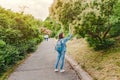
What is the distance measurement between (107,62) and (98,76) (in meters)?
1.74

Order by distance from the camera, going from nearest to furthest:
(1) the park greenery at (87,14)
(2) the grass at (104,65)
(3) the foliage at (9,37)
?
(2) the grass at (104,65), (1) the park greenery at (87,14), (3) the foliage at (9,37)

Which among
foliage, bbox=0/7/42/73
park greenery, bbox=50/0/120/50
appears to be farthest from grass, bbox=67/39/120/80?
foliage, bbox=0/7/42/73

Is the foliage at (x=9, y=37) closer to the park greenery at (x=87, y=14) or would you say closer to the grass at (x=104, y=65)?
the park greenery at (x=87, y=14)

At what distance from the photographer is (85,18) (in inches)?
479

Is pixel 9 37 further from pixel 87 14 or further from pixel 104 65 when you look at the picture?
pixel 104 65

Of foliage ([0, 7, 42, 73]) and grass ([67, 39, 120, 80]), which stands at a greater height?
foliage ([0, 7, 42, 73])

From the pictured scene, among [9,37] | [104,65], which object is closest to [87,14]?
[104,65]

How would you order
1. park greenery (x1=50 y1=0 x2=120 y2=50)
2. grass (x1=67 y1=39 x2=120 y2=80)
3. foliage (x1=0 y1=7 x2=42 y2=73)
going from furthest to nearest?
foliage (x1=0 y1=7 x2=42 y2=73), park greenery (x1=50 y1=0 x2=120 y2=50), grass (x1=67 y1=39 x2=120 y2=80)

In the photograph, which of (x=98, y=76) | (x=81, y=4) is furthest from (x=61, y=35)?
(x=98, y=76)

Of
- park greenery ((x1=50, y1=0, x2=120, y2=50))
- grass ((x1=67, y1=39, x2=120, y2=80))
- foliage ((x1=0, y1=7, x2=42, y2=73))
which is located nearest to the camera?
grass ((x1=67, y1=39, x2=120, y2=80))

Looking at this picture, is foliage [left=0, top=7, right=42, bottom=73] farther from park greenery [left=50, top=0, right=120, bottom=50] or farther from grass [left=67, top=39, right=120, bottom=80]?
grass [left=67, top=39, right=120, bottom=80]

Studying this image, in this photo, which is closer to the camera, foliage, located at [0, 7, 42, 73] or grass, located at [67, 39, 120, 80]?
grass, located at [67, 39, 120, 80]

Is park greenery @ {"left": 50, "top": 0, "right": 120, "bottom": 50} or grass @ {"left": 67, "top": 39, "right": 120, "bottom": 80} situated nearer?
grass @ {"left": 67, "top": 39, "right": 120, "bottom": 80}

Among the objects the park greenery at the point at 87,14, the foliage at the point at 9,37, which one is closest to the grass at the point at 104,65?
the park greenery at the point at 87,14
